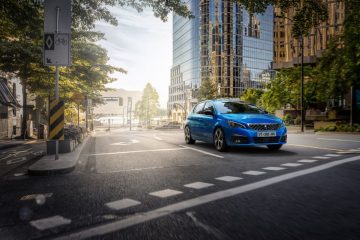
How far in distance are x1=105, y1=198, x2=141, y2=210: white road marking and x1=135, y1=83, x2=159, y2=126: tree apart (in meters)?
94.2

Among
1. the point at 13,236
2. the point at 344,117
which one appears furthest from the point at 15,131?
the point at 344,117

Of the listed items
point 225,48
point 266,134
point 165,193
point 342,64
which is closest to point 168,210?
point 165,193

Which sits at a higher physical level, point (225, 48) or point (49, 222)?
point (225, 48)

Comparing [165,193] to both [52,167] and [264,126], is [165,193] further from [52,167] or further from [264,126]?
[264,126]

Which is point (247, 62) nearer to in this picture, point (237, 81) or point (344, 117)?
point (237, 81)

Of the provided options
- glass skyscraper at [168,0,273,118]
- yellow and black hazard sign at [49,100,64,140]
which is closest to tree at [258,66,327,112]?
yellow and black hazard sign at [49,100,64,140]

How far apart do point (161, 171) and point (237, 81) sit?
98384 millimetres

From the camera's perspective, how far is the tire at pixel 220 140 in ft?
28.7

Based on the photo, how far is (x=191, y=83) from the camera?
107 meters

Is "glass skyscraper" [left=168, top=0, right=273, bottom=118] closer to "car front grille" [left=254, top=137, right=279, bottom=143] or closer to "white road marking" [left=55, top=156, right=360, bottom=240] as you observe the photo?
"car front grille" [left=254, top=137, right=279, bottom=143]

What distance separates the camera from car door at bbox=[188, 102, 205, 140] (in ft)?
34.7

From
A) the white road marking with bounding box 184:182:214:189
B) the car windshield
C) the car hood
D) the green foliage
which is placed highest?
the green foliage

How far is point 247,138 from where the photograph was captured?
8.22 meters

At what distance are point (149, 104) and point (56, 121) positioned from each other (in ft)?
306
